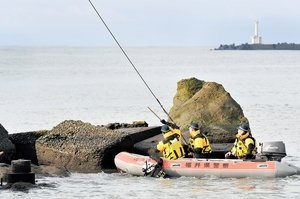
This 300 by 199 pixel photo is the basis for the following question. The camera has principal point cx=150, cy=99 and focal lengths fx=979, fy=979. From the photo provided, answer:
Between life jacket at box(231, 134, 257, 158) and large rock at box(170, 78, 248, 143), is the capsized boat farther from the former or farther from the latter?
large rock at box(170, 78, 248, 143)

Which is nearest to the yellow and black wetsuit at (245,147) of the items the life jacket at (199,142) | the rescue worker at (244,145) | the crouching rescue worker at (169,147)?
the rescue worker at (244,145)

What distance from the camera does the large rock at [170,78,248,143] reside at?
28000 mm

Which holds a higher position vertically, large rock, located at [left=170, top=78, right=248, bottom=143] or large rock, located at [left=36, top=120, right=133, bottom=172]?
large rock, located at [left=170, top=78, right=248, bottom=143]

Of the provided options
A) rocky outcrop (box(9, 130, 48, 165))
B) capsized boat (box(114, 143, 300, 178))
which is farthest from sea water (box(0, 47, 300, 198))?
rocky outcrop (box(9, 130, 48, 165))

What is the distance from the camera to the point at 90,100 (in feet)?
212

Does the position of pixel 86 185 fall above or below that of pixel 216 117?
below

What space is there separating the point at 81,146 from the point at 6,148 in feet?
6.58

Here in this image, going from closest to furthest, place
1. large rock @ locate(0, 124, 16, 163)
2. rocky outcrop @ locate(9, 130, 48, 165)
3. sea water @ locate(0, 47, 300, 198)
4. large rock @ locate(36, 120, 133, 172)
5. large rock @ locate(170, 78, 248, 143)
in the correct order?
sea water @ locate(0, 47, 300, 198) → large rock @ locate(36, 120, 133, 172) → large rock @ locate(0, 124, 16, 163) → rocky outcrop @ locate(9, 130, 48, 165) → large rock @ locate(170, 78, 248, 143)

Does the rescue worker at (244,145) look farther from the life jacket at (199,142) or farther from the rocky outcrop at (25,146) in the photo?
the rocky outcrop at (25,146)

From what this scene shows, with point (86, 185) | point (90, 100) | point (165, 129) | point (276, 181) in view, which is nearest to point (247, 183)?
point (276, 181)

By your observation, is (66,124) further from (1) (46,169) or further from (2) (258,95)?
(2) (258,95)

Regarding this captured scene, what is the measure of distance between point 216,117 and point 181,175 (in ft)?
14.8

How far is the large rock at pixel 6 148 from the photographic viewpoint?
2572cm

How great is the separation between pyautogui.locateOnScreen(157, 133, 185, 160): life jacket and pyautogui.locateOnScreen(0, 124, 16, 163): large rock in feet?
13.1
